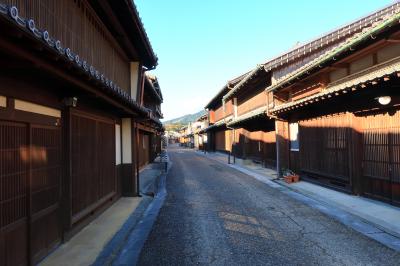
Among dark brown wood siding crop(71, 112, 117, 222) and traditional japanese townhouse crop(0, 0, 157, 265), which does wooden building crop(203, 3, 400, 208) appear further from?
dark brown wood siding crop(71, 112, 117, 222)

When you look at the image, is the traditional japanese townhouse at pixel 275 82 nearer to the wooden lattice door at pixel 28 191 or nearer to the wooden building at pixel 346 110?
the wooden building at pixel 346 110

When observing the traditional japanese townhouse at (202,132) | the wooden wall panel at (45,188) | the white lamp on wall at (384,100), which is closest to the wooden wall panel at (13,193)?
the wooden wall panel at (45,188)

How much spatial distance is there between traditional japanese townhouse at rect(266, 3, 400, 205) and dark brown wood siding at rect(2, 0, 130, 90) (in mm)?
6808

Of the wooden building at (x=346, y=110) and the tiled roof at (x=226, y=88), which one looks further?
the tiled roof at (x=226, y=88)

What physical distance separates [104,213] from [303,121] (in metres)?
9.74

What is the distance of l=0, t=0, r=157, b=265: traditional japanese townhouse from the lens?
4363 mm

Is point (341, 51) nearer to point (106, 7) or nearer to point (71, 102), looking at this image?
point (106, 7)

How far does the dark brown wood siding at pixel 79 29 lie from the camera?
5.85m

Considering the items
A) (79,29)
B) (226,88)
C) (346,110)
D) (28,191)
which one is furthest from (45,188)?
(226,88)

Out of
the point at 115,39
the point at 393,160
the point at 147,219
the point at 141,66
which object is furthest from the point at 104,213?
the point at 393,160

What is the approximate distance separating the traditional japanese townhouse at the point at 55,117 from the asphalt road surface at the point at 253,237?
1.81m

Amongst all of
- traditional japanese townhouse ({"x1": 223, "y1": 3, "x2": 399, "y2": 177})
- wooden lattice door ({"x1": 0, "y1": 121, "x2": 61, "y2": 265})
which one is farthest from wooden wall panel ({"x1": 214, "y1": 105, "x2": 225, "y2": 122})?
wooden lattice door ({"x1": 0, "y1": 121, "x2": 61, "y2": 265})

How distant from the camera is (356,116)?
1130 cm

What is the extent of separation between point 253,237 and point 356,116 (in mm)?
6258
